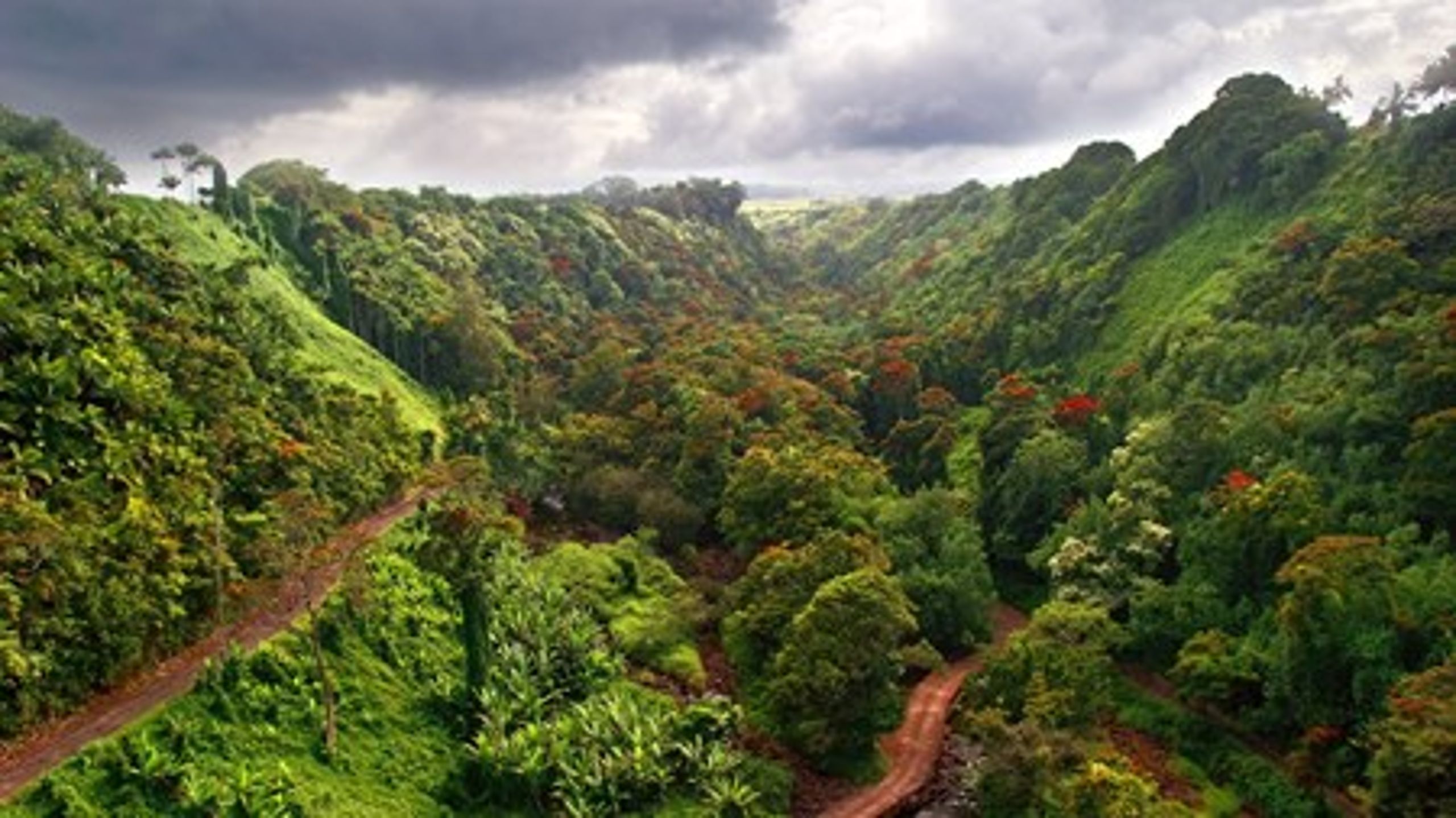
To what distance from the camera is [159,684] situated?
3209 cm

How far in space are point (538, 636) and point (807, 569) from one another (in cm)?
1156

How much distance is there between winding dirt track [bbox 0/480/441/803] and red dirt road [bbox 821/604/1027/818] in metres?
19.7

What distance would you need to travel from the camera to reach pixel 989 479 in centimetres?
6644

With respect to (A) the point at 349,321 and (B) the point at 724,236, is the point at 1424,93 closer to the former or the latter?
(A) the point at 349,321

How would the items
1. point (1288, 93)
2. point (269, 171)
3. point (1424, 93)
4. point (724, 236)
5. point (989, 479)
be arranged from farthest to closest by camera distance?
point (724, 236)
point (269, 171)
point (1288, 93)
point (1424, 93)
point (989, 479)

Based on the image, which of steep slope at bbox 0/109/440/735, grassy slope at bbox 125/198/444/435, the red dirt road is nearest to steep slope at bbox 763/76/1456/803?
the red dirt road

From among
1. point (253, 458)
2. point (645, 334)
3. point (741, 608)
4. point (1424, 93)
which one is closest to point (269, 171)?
point (645, 334)

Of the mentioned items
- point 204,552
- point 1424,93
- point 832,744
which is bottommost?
point 832,744

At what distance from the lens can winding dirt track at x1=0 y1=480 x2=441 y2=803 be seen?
2758cm

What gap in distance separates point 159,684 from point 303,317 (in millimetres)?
39795

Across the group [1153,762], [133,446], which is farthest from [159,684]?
[1153,762]

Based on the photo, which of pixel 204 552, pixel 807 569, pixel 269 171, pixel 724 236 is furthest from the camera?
pixel 724 236

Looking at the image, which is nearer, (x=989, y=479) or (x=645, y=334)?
(x=989, y=479)

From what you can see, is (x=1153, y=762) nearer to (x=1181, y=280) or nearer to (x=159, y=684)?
(x=159, y=684)
